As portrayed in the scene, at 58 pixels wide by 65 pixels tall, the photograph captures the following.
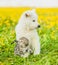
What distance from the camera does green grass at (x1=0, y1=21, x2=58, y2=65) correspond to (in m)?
3.31

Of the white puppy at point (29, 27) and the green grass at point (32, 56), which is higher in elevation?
the white puppy at point (29, 27)

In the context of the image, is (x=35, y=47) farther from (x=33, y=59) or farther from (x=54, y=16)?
(x=54, y=16)

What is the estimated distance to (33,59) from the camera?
340 centimetres

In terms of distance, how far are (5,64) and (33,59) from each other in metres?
0.30

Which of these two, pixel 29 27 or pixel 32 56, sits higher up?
pixel 29 27

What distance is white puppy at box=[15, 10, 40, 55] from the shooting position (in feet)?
10.7

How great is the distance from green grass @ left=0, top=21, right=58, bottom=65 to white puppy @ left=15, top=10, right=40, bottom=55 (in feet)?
0.44

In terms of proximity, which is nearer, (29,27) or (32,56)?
(29,27)

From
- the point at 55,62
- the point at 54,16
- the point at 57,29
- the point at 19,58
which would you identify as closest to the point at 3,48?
the point at 19,58

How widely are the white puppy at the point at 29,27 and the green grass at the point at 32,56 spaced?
0.13m

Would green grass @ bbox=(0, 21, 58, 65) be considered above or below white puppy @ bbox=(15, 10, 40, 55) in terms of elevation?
below

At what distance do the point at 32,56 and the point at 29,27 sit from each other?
1.02 feet

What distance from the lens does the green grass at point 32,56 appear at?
331cm

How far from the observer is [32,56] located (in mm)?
3438
